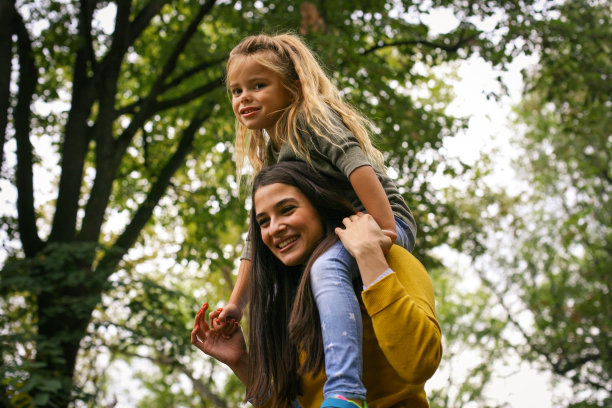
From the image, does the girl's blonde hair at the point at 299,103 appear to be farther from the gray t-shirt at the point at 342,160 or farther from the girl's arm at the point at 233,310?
the girl's arm at the point at 233,310

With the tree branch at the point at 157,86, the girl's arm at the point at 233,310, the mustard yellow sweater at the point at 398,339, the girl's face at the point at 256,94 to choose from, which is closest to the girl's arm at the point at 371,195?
the mustard yellow sweater at the point at 398,339

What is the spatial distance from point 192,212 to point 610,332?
9.34 m

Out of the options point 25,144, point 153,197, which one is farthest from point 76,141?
point 153,197

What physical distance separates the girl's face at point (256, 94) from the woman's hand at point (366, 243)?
1.85ft

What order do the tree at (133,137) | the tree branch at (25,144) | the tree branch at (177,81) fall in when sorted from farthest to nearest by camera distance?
the tree branch at (177,81), the tree branch at (25,144), the tree at (133,137)

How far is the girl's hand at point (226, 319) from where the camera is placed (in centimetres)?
228

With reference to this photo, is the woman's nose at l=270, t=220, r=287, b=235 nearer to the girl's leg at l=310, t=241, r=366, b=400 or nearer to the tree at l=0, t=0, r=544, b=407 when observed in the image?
the girl's leg at l=310, t=241, r=366, b=400

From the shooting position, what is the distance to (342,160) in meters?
2.10

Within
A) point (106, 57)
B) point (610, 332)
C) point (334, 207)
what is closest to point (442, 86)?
point (610, 332)

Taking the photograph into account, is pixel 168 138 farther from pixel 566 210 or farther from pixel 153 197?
pixel 566 210

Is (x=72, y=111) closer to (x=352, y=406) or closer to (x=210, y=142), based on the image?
(x=210, y=142)

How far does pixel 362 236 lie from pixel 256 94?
2.42ft

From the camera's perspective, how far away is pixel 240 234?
1525cm

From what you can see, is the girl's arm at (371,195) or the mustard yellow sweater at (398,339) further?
the girl's arm at (371,195)
